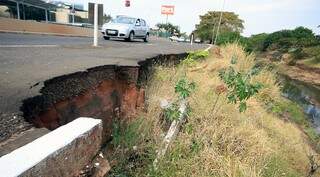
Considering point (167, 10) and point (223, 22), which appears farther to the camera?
point (223, 22)

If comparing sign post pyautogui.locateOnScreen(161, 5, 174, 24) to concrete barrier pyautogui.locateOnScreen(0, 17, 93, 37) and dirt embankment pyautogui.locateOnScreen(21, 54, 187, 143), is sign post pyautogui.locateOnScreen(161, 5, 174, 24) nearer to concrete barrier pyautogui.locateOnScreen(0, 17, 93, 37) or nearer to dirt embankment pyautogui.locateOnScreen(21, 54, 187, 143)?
concrete barrier pyautogui.locateOnScreen(0, 17, 93, 37)

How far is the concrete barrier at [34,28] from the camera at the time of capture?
658 inches

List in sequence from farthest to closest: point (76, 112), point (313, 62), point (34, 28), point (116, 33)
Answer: point (313, 62) < point (34, 28) < point (116, 33) < point (76, 112)

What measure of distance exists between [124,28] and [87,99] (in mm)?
15015

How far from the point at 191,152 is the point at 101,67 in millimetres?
1831

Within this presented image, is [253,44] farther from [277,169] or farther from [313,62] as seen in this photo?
[277,169]

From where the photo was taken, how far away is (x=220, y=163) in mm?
4281

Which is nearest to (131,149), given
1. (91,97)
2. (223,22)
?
(91,97)

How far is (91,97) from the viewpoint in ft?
13.4

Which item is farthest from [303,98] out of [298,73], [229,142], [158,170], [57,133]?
[57,133]

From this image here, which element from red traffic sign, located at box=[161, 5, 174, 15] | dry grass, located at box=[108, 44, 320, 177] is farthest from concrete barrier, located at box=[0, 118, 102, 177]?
red traffic sign, located at box=[161, 5, 174, 15]

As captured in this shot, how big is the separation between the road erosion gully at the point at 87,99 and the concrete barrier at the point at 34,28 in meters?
13.1

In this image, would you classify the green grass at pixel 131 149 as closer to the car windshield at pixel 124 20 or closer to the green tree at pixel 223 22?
the car windshield at pixel 124 20

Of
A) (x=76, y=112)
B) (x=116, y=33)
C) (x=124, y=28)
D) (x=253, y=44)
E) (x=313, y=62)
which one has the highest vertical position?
(x=124, y=28)
